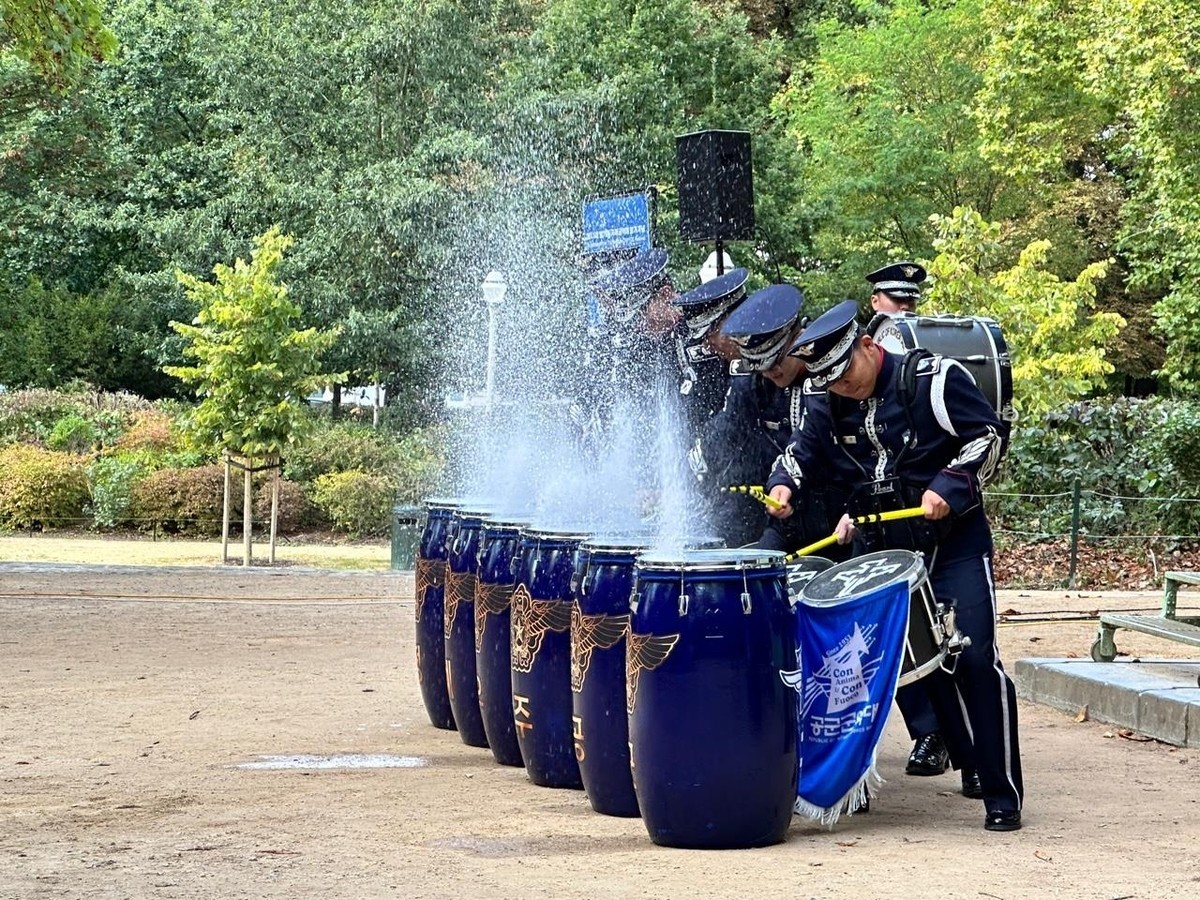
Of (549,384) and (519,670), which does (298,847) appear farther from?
(549,384)

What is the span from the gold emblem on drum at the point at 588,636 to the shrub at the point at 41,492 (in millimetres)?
18680

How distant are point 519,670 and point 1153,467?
1367cm

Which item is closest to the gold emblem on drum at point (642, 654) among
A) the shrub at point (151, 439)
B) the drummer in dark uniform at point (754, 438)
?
the drummer in dark uniform at point (754, 438)

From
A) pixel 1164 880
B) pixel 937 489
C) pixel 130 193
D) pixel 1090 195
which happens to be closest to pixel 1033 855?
pixel 1164 880

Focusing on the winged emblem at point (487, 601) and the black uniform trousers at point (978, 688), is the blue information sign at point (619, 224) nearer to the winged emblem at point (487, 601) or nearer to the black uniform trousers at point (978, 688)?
the winged emblem at point (487, 601)

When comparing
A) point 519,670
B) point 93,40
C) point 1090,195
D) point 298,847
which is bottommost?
point 298,847

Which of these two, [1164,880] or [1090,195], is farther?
[1090,195]

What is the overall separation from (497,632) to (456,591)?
577mm

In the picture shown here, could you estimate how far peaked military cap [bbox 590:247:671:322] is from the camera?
9.31m

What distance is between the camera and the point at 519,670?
7328 millimetres

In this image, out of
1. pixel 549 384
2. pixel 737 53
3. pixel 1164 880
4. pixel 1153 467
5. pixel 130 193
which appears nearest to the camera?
pixel 1164 880

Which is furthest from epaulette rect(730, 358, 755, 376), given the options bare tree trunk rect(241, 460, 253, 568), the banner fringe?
bare tree trunk rect(241, 460, 253, 568)

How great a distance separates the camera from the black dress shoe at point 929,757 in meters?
7.68

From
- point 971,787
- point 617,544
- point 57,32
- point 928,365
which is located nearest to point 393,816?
point 617,544
